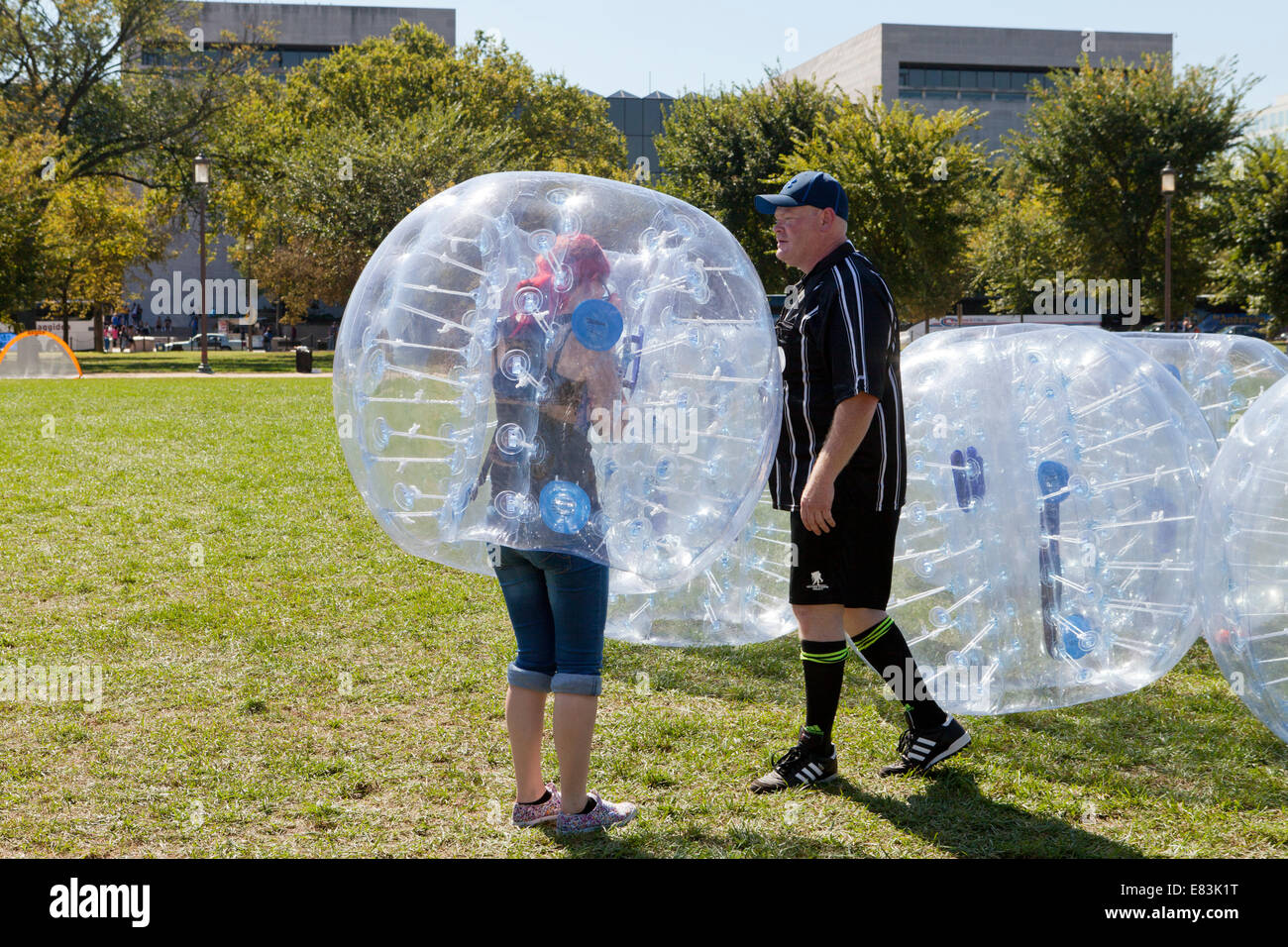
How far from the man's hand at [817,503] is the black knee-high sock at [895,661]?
0.48m

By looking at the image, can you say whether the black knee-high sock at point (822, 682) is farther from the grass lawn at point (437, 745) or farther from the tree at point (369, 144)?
the tree at point (369, 144)

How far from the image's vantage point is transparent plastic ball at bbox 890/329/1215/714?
388cm

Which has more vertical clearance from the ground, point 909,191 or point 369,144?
point 369,144

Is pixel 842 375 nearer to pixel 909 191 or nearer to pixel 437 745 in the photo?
pixel 437 745

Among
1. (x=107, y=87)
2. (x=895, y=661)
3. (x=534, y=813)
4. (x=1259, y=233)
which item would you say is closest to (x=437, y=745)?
(x=534, y=813)

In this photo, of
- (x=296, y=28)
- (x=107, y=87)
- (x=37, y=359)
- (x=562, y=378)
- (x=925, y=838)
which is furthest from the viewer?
(x=296, y=28)

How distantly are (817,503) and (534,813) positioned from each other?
132cm

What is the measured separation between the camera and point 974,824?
144 inches

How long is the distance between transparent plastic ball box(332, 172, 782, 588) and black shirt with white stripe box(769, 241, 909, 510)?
34 cm

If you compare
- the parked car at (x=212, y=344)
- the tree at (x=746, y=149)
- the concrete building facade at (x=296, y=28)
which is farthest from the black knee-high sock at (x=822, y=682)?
the concrete building facade at (x=296, y=28)

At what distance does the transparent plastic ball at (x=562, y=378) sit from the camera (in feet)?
10.1

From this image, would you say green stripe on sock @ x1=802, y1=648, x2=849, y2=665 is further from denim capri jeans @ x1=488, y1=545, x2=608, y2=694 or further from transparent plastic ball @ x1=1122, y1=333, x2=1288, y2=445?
transparent plastic ball @ x1=1122, y1=333, x2=1288, y2=445

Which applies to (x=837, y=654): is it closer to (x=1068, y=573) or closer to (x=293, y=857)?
(x=1068, y=573)
